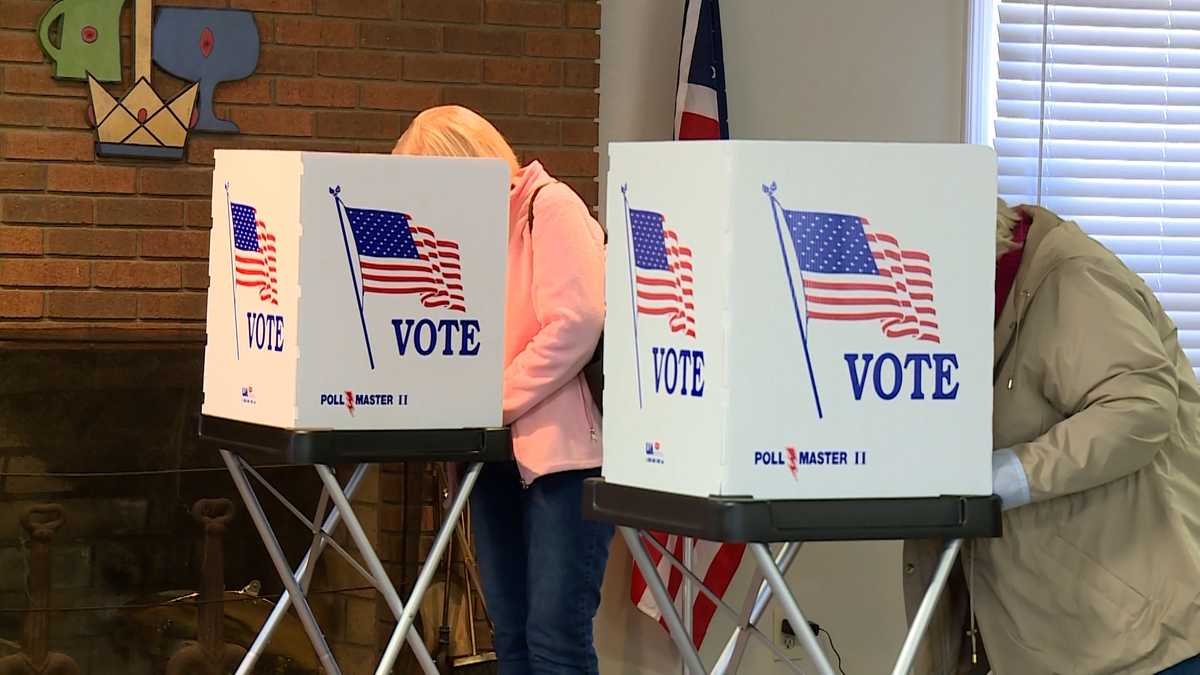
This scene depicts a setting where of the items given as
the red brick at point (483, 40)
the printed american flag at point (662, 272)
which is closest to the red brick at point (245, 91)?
the red brick at point (483, 40)

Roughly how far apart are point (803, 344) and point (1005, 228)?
23.0 inches

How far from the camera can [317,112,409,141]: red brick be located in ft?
11.8

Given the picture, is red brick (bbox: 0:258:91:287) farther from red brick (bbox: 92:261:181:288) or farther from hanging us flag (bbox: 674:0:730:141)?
hanging us flag (bbox: 674:0:730:141)

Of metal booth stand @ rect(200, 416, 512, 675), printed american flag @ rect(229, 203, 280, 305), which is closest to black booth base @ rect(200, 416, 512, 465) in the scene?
metal booth stand @ rect(200, 416, 512, 675)

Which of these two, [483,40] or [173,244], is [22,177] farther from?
[483,40]

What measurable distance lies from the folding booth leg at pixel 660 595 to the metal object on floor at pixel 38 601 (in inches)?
68.0

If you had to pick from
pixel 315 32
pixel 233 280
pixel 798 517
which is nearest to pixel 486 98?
pixel 315 32

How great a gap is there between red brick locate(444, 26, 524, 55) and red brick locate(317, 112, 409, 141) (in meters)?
0.23

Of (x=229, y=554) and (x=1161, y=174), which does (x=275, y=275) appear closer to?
(x=229, y=554)

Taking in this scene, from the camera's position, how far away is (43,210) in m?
3.46

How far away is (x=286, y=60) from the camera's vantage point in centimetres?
358

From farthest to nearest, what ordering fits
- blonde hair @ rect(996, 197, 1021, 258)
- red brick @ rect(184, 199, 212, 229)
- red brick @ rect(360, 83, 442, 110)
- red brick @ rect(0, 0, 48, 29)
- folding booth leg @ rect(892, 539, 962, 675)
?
1. red brick @ rect(360, 83, 442, 110)
2. red brick @ rect(184, 199, 212, 229)
3. red brick @ rect(0, 0, 48, 29)
4. blonde hair @ rect(996, 197, 1021, 258)
5. folding booth leg @ rect(892, 539, 962, 675)

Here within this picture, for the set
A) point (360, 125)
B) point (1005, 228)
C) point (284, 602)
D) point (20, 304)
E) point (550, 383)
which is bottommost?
point (284, 602)

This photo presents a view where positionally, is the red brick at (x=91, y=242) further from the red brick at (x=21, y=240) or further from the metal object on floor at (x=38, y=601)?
the metal object on floor at (x=38, y=601)
